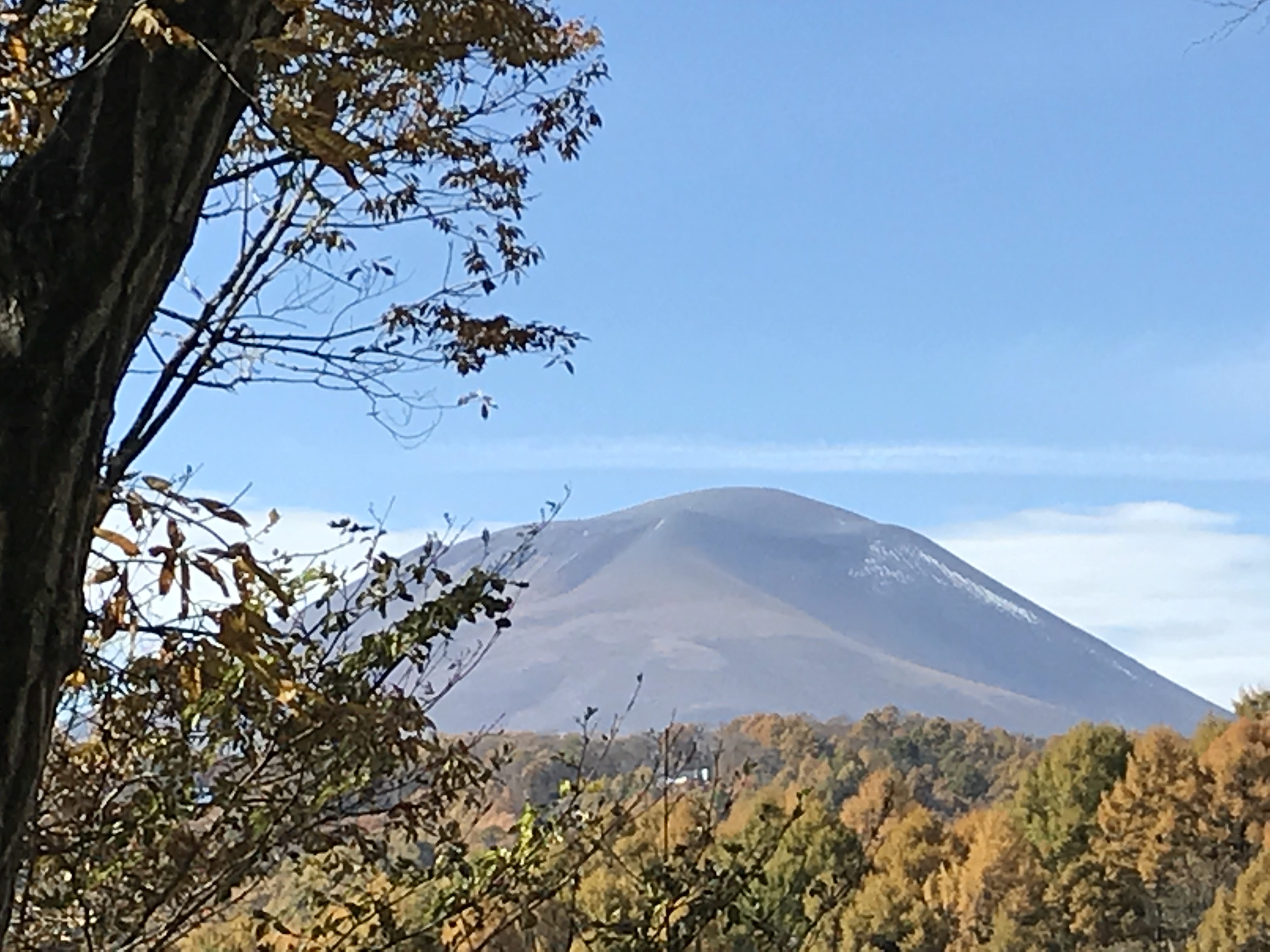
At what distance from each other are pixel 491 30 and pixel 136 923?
1783 millimetres

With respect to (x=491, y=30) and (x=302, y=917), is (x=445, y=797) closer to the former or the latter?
(x=302, y=917)

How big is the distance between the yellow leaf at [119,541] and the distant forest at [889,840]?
4.76 ft

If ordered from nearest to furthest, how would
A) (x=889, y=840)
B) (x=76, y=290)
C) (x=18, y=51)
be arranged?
(x=76, y=290), (x=18, y=51), (x=889, y=840)

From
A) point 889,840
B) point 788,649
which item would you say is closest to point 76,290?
point 889,840

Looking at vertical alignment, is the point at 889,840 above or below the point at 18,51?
below

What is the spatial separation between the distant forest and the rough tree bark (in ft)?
4.89

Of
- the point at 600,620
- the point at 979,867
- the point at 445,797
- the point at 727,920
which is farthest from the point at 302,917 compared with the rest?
the point at 600,620

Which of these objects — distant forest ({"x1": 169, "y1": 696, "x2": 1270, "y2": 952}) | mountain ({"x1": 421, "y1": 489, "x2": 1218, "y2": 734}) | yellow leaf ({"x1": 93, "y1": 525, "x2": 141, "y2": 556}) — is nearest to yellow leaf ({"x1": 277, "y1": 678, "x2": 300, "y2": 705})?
yellow leaf ({"x1": 93, "y1": 525, "x2": 141, "y2": 556})

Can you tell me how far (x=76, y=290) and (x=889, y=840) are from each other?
27.1 meters

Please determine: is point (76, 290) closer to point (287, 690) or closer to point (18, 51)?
point (18, 51)

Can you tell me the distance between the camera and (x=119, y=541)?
3.86 ft

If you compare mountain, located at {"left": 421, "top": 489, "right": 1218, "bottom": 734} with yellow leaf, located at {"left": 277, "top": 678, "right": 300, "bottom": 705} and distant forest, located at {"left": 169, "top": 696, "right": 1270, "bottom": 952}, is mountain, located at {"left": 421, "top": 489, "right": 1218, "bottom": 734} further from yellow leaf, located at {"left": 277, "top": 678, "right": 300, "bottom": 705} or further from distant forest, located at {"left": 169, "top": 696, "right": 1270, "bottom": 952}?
yellow leaf, located at {"left": 277, "top": 678, "right": 300, "bottom": 705}

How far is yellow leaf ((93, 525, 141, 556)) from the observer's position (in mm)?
1172

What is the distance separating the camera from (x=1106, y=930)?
24.2 meters
